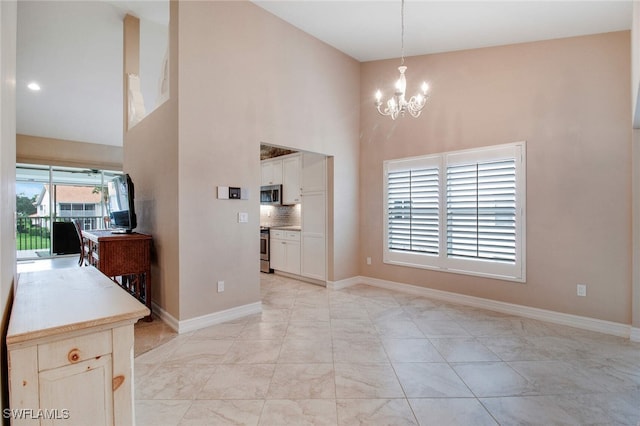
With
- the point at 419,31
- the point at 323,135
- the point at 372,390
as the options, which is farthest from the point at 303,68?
the point at 372,390

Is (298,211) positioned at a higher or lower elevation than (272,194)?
lower

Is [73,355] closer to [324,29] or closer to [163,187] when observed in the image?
[163,187]

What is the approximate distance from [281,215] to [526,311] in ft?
14.9

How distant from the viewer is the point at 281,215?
655 cm

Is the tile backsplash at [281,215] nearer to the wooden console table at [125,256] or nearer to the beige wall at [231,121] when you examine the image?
the beige wall at [231,121]

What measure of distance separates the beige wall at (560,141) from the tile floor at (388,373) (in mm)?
503

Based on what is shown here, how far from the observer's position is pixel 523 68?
361 centimetres

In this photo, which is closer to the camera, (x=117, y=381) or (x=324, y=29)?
(x=117, y=381)

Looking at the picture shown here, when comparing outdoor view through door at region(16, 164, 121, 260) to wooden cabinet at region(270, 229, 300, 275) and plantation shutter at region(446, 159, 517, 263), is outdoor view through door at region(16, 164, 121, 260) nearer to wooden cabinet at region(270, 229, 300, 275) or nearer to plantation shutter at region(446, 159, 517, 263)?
wooden cabinet at region(270, 229, 300, 275)

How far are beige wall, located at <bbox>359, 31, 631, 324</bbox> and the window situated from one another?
135 mm

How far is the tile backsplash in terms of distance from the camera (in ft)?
20.4

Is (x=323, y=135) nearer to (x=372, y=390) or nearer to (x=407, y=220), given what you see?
(x=407, y=220)

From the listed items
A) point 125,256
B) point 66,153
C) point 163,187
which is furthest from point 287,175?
point 66,153

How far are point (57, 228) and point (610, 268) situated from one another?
9.66 meters
